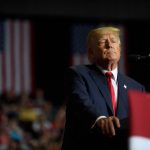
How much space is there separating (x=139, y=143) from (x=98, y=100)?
486 millimetres

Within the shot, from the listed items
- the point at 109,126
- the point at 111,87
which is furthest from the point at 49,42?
the point at 109,126

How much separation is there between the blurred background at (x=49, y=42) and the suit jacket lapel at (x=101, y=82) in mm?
6067

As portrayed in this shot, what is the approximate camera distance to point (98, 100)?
2254 millimetres

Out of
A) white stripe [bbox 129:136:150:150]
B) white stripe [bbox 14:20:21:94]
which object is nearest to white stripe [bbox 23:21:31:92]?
white stripe [bbox 14:20:21:94]

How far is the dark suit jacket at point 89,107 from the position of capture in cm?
207

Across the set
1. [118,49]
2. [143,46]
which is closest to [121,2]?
[143,46]

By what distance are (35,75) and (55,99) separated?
58 cm

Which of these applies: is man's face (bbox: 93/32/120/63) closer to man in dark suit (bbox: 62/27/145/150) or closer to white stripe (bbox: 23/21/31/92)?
man in dark suit (bbox: 62/27/145/150)

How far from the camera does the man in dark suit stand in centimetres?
202

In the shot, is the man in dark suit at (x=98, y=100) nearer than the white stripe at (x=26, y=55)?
Yes

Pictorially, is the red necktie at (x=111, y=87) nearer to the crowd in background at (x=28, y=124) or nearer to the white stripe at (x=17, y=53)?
the crowd in background at (x=28, y=124)

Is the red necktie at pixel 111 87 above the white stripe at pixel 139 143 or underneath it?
above

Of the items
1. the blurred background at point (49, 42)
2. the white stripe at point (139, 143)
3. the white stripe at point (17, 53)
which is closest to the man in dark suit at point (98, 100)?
the white stripe at point (139, 143)

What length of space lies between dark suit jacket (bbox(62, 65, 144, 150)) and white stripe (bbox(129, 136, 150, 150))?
167 millimetres
